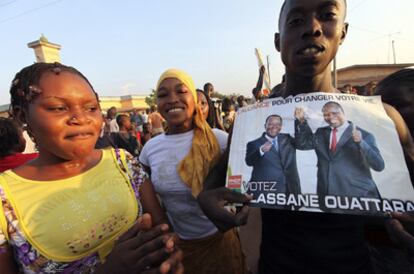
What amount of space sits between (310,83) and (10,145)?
261 centimetres

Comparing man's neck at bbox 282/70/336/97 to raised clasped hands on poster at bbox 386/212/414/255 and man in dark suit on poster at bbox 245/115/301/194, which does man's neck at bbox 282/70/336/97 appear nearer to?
man in dark suit on poster at bbox 245/115/301/194

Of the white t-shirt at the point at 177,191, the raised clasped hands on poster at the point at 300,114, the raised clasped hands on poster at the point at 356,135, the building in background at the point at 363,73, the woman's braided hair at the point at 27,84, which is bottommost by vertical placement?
the white t-shirt at the point at 177,191

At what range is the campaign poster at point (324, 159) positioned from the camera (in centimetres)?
80

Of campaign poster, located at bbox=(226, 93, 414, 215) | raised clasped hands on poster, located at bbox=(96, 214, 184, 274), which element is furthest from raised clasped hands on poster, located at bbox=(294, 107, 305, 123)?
raised clasped hands on poster, located at bbox=(96, 214, 184, 274)

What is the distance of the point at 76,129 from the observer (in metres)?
0.95

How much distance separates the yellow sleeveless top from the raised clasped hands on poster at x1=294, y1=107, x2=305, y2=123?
77cm

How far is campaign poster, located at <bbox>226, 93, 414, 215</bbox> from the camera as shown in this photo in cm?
80

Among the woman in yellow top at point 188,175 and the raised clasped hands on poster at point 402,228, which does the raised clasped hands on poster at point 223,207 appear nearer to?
the raised clasped hands on poster at point 402,228

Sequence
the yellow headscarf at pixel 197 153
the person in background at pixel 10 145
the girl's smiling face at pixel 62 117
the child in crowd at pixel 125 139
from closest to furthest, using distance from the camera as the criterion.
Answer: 1. the girl's smiling face at pixel 62 117
2. the yellow headscarf at pixel 197 153
3. the person in background at pixel 10 145
4. the child in crowd at pixel 125 139

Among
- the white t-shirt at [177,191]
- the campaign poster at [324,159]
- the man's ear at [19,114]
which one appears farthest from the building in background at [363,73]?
the man's ear at [19,114]

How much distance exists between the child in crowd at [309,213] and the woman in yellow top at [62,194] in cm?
37

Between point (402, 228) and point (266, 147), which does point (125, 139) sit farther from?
point (402, 228)

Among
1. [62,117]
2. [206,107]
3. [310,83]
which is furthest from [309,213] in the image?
[206,107]

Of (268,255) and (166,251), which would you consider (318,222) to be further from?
(166,251)
